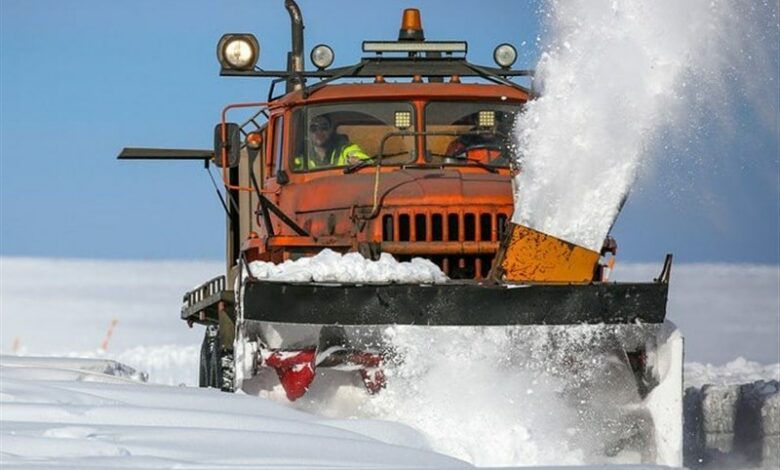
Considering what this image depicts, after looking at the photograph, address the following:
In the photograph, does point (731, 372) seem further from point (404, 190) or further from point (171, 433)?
point (171, 433)

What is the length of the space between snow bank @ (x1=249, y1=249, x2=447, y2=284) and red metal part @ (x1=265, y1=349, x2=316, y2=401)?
398 mm

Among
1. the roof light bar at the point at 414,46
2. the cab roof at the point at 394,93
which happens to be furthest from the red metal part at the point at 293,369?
the roof light bar at the point at 414,46

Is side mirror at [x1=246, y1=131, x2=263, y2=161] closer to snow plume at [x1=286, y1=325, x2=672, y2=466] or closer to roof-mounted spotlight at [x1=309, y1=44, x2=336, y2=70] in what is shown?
roof-mounted spotlight at [x1=309, y1=44, x2=336, y2=70]

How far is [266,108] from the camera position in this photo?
1215cm

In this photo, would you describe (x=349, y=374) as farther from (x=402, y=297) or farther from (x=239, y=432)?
(x=239, y=432)

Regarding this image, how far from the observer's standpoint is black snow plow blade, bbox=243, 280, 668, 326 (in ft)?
31.2

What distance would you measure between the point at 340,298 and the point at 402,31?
3.91 m

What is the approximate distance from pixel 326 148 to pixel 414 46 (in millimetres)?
1157

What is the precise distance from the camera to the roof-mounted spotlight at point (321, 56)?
12.6 metres

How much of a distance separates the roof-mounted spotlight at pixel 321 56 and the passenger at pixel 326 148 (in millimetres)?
945

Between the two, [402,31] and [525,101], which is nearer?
[525,101]

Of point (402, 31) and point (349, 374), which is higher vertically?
point (402, 31)

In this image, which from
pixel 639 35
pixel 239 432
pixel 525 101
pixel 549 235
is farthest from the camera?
pixel 525 101

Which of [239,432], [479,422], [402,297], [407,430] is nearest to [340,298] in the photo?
[402,297]
